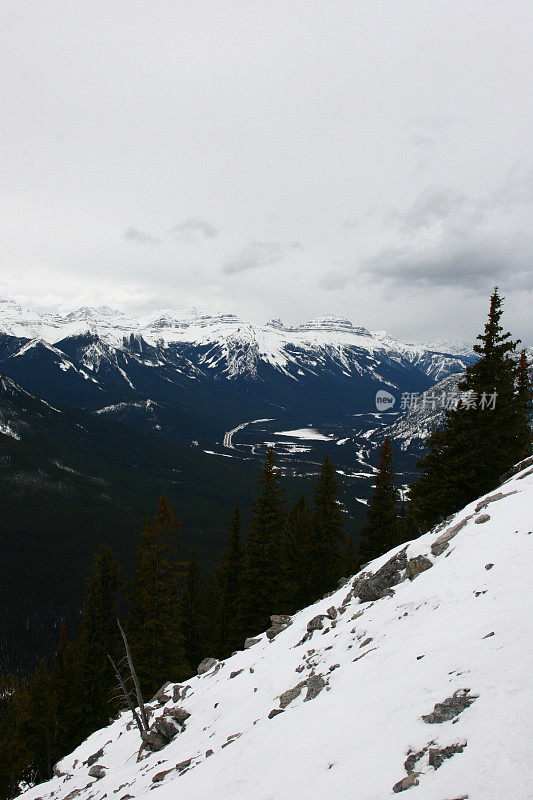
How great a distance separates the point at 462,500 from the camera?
26219 millimetres

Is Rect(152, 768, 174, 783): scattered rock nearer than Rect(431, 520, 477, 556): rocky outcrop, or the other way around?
Rect(152, 768, 174, 783): scattered rock

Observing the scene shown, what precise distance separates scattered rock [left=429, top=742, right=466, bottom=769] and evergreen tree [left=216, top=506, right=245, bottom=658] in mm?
27342

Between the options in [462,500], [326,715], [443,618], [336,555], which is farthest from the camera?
[336,555]

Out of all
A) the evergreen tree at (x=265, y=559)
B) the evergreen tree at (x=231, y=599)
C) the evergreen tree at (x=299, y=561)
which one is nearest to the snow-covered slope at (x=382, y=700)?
the evergreen tree at (x=265, y=559)

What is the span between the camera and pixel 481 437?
26.8m

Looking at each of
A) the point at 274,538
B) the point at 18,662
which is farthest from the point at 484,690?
the point at 18,662

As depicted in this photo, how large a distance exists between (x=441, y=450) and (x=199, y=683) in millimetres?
21196

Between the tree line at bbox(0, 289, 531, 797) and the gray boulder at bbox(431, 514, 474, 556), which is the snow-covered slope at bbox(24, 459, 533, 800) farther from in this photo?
the tree line at bbox(0, 289, 531, 797)

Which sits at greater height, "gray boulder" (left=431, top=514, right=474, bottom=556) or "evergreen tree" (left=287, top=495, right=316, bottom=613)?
"gray boulder" (left=431, top=514, right=474, bottom=556)

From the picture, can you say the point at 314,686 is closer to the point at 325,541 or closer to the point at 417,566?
the point at 417,566

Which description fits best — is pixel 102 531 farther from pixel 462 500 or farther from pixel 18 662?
pixel 462 500

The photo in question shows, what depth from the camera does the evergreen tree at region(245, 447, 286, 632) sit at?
3128cm

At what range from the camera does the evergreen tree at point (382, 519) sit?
124 feet

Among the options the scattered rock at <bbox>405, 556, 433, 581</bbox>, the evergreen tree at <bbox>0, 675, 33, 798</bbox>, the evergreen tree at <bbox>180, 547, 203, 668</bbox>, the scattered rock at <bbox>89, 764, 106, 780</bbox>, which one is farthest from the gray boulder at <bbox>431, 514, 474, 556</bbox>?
the evergreen tree at <bbox>0, 675, 33, 798</bbox>
